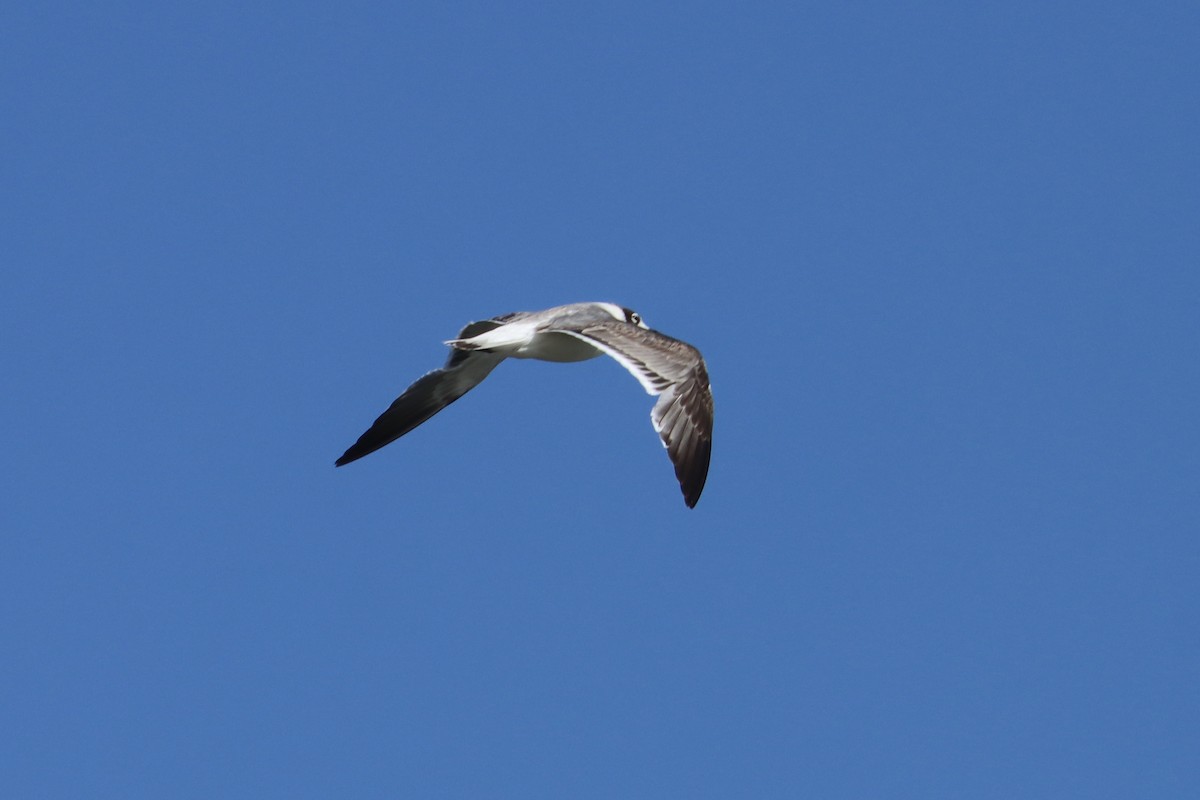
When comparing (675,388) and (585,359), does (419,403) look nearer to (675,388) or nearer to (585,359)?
(585,359)

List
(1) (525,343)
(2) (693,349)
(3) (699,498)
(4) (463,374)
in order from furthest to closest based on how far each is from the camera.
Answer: (4) (463,374)
(1) (525,343)
(2) (693,349)
(3) (699,498)

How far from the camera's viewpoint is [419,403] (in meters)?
23.0

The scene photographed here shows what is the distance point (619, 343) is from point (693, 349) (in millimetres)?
794

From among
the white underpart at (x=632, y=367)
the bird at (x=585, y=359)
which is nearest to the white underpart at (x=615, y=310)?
the bird at (x=585, y=359)

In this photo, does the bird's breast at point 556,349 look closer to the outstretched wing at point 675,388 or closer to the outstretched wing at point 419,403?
the outstretched wing at point 675,388

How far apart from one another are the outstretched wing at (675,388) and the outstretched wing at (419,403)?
4.22 m

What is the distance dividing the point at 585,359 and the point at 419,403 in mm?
3106

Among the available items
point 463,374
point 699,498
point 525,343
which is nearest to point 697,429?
point 699,498

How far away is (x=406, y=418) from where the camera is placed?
23.0 m

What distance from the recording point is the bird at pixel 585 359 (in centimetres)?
1708

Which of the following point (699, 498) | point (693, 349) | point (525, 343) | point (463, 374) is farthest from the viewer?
point (463, 374)

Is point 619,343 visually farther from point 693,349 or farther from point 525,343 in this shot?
point 525,343

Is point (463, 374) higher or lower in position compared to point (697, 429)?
higher

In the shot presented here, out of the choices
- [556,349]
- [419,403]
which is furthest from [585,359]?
[419,403]
